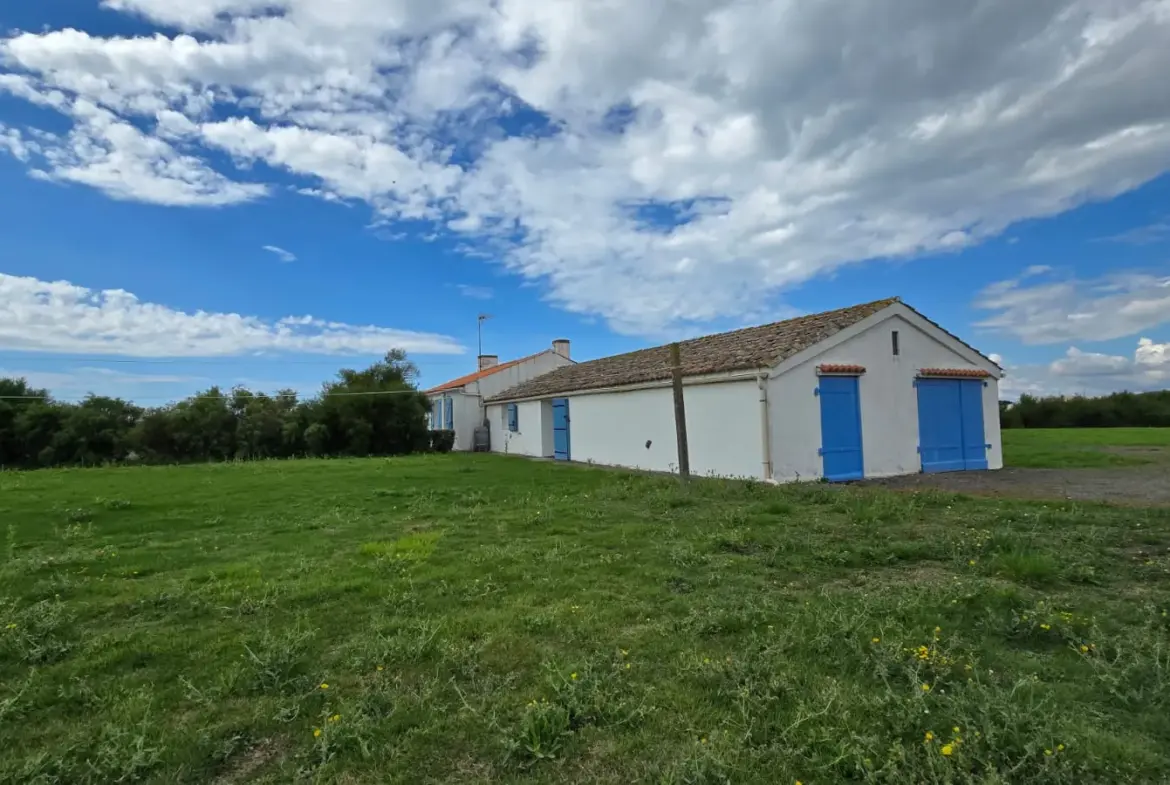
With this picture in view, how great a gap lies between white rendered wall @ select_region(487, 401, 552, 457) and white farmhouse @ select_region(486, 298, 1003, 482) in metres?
6.15

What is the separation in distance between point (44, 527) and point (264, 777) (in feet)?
27.9

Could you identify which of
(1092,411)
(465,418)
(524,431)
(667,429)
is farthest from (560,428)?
(1092,411)

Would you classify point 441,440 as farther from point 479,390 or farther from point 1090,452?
point 1090,452

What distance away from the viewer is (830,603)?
15.4 ft

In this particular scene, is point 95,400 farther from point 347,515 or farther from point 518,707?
point 518,707

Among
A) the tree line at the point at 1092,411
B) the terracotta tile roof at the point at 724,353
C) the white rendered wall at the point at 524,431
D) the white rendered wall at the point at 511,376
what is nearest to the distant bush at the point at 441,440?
the white rendered wall at the point at 524,431

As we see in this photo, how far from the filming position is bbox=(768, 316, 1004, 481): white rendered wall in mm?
12781

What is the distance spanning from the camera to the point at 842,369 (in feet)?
43.8

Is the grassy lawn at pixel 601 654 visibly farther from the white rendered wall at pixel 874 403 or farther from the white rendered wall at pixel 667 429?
the white rendered wall at pixel 667 429

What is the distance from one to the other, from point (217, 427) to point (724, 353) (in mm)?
21581

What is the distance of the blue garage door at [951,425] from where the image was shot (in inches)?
573

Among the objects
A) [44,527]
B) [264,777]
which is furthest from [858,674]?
[44,527]

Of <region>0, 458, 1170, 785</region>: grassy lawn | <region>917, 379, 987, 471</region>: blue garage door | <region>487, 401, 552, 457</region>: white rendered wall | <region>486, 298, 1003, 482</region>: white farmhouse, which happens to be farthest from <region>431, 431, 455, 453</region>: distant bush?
<region>0, 458, 1170, 785</region>: grassy lawn

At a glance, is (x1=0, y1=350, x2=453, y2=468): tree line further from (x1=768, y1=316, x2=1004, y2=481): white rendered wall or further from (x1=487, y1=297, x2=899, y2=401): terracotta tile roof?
(x1=768, y1=316, x2=1004, y2=481): white rendered wall
